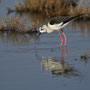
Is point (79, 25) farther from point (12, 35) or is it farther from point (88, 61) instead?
point (88, 61)

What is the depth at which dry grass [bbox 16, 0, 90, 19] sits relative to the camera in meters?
12.5

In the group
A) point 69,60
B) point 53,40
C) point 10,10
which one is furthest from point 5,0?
point 69,60

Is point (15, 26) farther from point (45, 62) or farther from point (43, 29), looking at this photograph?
point (45, 62)

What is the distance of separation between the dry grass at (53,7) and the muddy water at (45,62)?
4.25 ft

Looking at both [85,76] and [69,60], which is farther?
[69,60]

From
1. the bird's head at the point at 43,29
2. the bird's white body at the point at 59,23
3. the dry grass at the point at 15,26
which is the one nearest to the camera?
the bird's white body at the point at 59,23

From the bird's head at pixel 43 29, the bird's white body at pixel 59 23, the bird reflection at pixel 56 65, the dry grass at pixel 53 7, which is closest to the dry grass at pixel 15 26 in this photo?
the bird's head at pixel 43 29

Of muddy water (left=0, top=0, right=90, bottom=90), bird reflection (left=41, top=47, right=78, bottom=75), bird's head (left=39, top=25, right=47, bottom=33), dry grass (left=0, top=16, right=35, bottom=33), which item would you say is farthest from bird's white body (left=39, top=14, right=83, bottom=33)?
bird reflection (left=41, top=47, right=78, bottom=75)

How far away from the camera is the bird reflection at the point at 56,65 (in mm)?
7108

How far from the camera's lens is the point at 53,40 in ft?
33.3

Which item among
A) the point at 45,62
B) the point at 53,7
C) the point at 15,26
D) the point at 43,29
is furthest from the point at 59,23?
the point at 53,7

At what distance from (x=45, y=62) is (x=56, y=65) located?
0.32m

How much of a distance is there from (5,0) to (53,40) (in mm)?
7197

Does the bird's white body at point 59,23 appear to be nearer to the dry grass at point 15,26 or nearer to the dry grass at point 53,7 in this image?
the dry grass at point 15,26
